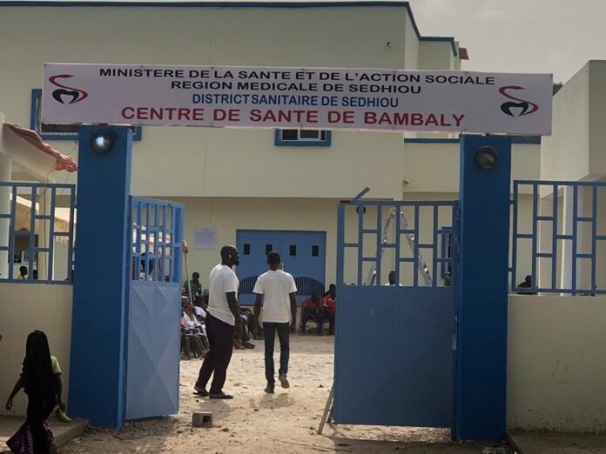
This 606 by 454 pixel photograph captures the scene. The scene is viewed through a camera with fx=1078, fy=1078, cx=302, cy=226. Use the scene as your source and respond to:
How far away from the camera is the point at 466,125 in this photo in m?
9.81

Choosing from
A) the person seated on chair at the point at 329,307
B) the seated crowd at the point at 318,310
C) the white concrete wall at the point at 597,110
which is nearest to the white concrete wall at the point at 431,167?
the person seated on chair at the point at 329,307

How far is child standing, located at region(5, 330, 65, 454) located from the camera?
8391mm

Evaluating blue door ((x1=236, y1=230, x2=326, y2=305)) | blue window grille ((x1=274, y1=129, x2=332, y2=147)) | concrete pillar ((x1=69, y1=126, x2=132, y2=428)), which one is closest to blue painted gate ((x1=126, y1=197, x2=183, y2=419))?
concrete pillar ((x1=69, y1=126, x2=132, y2=428))

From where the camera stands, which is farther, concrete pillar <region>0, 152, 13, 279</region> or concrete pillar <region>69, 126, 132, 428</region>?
concrete pillar <region>0, 152, 13, 279</region>

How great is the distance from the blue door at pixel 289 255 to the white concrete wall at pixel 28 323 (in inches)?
577

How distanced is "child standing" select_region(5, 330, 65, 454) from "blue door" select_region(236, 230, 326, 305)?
16.0m

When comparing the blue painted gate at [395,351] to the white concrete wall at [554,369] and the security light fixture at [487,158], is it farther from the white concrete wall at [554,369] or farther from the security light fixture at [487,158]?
the white concrete wall at [554,369]

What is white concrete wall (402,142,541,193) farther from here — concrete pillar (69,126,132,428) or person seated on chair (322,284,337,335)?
concrete pillar (69,126,132,428)

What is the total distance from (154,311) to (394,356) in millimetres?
2386

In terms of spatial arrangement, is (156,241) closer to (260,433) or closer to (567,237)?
(260,433)

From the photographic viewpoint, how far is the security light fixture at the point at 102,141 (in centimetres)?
996

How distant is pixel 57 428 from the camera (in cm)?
937

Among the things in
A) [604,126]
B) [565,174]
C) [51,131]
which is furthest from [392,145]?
[604,126]

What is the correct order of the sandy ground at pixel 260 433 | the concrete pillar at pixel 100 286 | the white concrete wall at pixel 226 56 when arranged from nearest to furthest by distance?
1. the sandy ground at pixel 260 433
2. the concrete pillar at pixel 100 286
3. the white concrete wall at pixel 226 56
